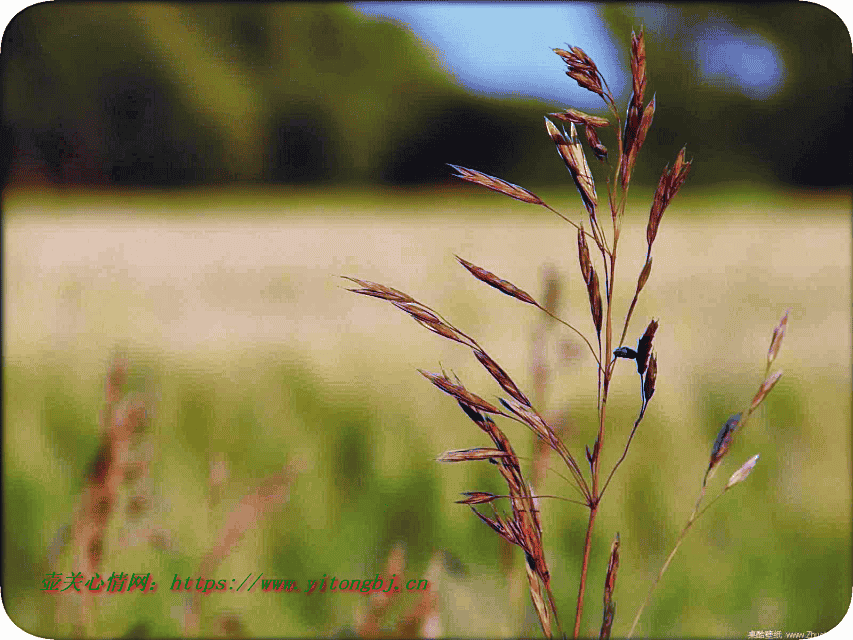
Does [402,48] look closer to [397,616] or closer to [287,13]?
[287,13]

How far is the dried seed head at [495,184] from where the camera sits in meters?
0.23

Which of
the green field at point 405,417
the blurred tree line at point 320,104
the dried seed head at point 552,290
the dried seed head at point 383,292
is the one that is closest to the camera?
the dried seed head at point 383,292

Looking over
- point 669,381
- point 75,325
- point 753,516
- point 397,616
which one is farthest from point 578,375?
point 75,325

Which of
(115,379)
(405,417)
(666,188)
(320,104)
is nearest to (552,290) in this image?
(666,188)

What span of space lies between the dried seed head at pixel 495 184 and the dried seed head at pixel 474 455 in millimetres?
84

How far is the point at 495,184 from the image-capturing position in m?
0.23

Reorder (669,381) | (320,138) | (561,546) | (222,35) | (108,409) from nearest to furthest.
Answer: (108,409)
(561,546)
(669,381)
(222,35)
(320,138)

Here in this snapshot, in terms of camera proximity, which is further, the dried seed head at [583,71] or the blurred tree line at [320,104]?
the blurred tree line at [320,104]

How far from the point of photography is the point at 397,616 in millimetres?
598

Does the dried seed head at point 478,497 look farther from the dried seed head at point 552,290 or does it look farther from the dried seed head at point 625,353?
the dried seed head at point 552,290

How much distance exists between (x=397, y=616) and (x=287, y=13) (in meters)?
1.20

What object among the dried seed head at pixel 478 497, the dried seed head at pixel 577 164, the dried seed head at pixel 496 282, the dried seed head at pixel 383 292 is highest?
the dried seed head at pixel 577 164

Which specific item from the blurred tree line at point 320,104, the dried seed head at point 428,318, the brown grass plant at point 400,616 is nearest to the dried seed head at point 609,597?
the dried seed head at point 428,318

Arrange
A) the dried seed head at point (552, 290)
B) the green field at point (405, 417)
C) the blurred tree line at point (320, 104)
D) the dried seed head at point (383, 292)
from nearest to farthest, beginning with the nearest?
1. the dried seed head at point (383, 292)
2. the dried seed head at point (552, 290)
3. the green field at point (405, 417)
4. the blurred tree line at point (320, 104)
